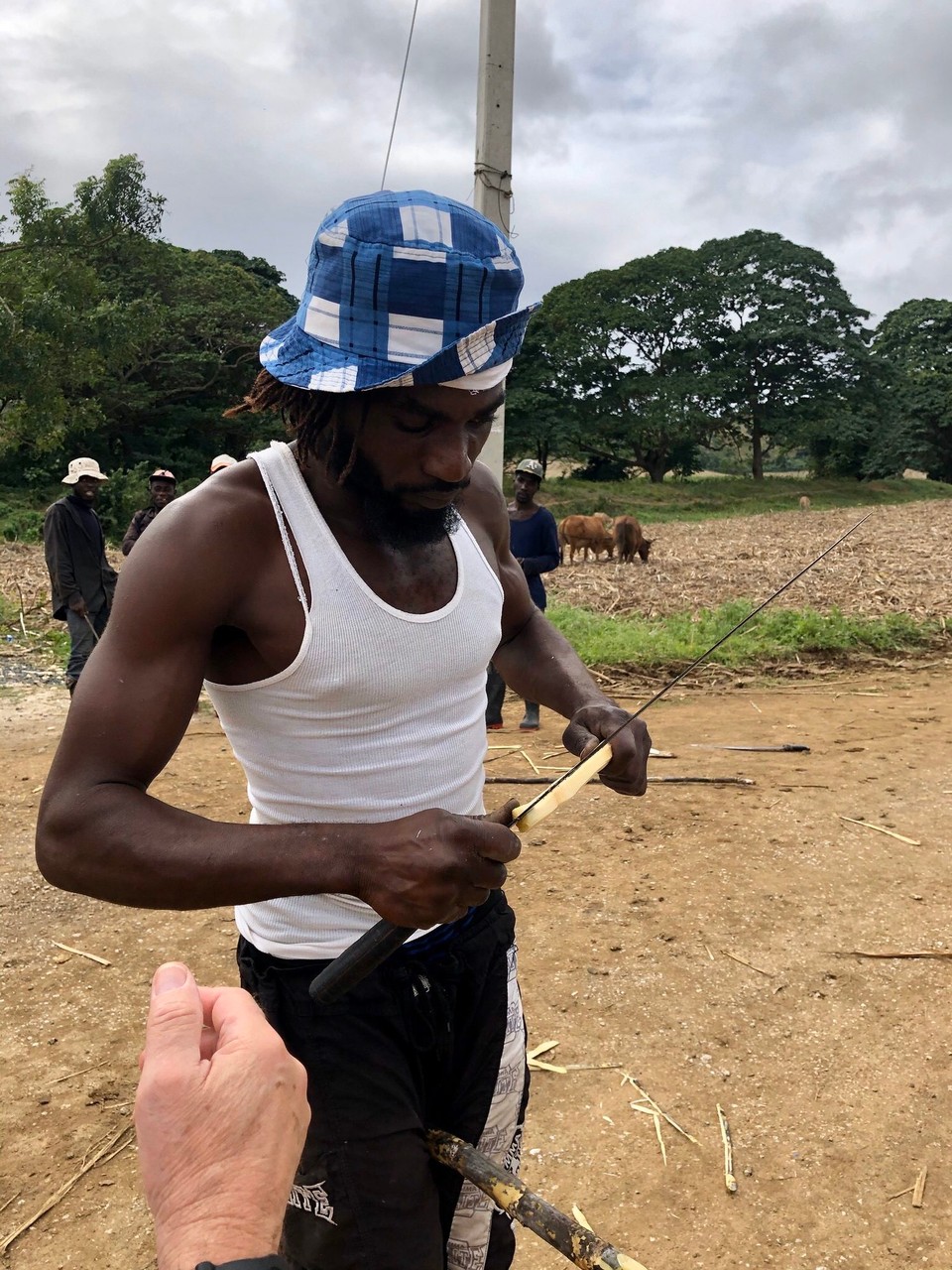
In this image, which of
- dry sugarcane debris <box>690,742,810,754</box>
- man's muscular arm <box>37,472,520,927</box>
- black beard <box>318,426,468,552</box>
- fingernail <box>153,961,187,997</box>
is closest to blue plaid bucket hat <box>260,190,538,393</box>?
black beard <box>318,426,468,552</box>

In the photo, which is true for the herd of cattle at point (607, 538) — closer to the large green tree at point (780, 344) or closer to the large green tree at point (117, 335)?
the large green tree at point (117, 335)

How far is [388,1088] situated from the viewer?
1685 millimetres

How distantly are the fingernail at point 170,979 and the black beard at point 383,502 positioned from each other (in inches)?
33.2

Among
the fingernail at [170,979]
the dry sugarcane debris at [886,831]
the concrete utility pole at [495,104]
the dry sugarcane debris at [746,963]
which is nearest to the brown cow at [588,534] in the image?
the concrete utility pole at [495,104]

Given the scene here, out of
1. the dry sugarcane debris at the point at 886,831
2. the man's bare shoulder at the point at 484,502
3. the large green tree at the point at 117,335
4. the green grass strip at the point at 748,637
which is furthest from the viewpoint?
the large green tree at the point at 117,335

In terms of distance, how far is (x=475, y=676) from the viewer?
1.84 meters

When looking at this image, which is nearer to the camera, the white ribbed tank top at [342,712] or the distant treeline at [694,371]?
the white ribbed tank top at [342,712]

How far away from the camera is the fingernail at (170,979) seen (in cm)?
111

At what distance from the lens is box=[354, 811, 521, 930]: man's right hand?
136 centimetres

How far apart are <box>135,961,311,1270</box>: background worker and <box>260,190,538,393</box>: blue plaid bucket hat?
0.99m

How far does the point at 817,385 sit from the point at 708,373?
5.27 meters

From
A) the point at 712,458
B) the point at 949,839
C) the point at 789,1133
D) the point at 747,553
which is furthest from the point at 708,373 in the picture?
the point at 789,1133

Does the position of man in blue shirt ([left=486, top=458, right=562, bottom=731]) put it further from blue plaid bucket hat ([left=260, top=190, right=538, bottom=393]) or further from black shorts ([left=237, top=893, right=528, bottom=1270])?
blue plaid bucket hat ([left=260, top=190, right=538, bottom=393])

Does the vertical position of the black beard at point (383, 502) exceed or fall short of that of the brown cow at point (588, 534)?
it exceeds it
